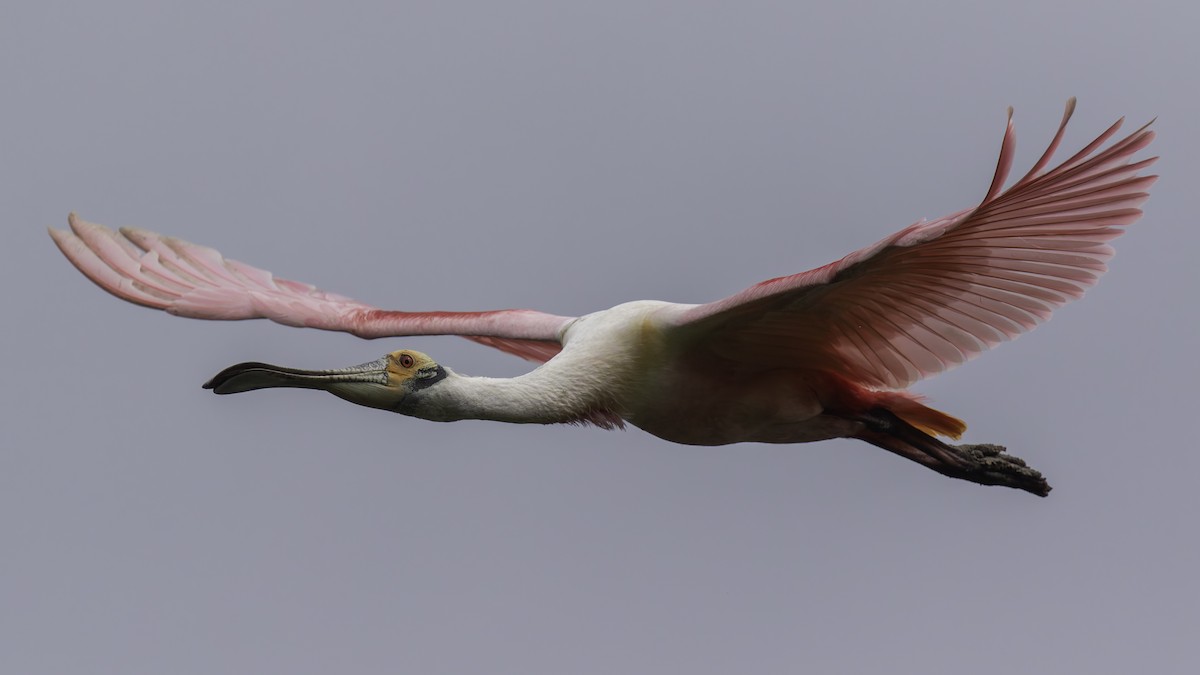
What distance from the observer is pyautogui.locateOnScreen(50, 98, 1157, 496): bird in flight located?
8367mm

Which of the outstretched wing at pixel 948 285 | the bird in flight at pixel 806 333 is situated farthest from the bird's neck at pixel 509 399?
the outstretched wing at pixel 948 285

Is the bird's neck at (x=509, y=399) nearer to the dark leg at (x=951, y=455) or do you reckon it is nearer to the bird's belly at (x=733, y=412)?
the bird's belly at (x=733, y=412)

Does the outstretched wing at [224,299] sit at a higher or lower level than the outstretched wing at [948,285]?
higher

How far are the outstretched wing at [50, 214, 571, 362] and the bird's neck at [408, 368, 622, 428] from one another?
1254 mm

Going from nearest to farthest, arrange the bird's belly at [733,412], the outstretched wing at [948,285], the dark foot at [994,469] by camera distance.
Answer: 1. the outstretched wing at [948,285]
2. the bird's belly at [733,412]
3. the dark foot at [994,469]

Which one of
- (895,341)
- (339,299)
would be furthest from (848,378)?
(339,299)

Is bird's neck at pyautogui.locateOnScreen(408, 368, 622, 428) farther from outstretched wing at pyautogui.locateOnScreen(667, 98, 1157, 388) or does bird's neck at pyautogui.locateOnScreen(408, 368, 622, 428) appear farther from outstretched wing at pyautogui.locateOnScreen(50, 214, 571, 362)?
outstretched wing at pyautogui.locateOnScreen(50, 214, 571, 362)

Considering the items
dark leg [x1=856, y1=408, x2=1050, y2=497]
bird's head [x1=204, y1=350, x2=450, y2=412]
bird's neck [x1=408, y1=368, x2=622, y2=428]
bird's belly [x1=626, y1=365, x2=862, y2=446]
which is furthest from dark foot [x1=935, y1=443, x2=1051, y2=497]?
bird's head [x1=204, y1=350, x2=450, y2=412]

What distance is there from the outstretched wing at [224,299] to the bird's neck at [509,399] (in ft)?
4.11

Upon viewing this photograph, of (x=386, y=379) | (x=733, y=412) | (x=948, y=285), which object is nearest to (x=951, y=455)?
(x=733, y=412)

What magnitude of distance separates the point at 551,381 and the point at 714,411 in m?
0.93

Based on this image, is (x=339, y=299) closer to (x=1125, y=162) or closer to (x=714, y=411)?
(x=714, y=411)

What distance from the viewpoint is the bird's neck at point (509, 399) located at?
944 centimetres

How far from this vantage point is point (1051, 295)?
350 inches
